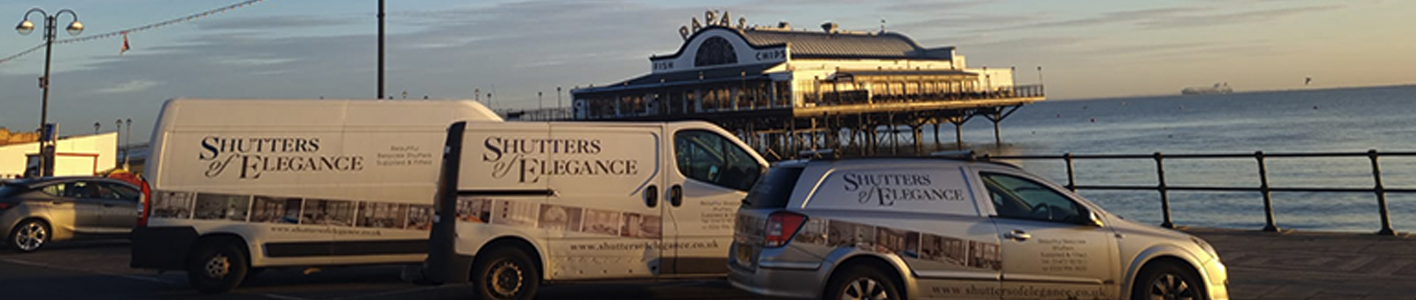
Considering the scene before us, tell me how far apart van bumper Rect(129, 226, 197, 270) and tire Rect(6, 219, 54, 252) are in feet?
23.4

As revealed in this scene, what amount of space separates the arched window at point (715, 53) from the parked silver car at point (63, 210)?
71354mm

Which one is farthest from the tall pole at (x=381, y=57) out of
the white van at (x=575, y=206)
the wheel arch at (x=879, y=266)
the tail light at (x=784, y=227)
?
the wheel arch at (x=879, y=266)

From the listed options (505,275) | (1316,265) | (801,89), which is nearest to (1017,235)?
(505,275)

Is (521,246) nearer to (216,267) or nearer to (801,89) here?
(216,267)

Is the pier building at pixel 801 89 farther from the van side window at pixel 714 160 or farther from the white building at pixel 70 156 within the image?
the van side window at pixel 714 160

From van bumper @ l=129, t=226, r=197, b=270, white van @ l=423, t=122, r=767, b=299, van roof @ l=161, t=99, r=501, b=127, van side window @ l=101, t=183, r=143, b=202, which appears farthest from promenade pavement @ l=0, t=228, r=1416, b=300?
van side window @ l=101, t=183, r=143, b=202

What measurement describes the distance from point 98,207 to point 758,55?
68.6 meters

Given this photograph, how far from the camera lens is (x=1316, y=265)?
10961mm

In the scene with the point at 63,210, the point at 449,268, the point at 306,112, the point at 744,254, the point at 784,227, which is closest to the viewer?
the point at 784,227

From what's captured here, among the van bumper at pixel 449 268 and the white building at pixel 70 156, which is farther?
the white building at pixel 70 156

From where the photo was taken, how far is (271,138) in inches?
422

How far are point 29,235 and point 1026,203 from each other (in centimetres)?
1483

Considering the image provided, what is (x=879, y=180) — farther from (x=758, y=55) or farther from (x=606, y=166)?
(x=758, y=55)

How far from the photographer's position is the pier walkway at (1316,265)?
30.5 feet
